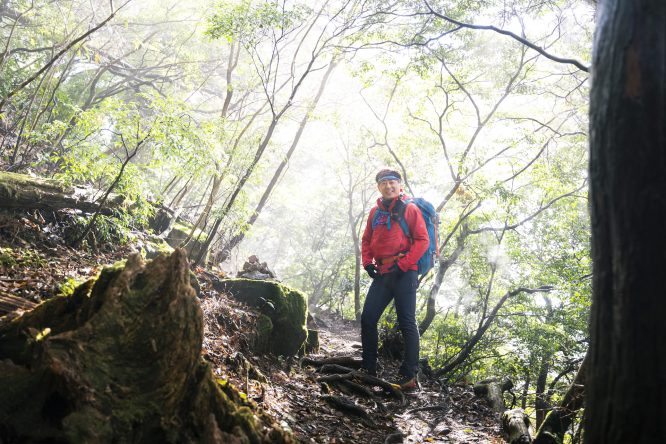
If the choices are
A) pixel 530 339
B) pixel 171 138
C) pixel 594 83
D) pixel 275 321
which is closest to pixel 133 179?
pixel 171 138

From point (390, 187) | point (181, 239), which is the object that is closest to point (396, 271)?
point (390, 187)

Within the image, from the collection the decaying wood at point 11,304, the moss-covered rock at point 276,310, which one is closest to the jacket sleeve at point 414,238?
the moss-covered rock at point 276,310

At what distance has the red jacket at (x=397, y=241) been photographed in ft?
17.0

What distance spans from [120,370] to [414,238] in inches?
154

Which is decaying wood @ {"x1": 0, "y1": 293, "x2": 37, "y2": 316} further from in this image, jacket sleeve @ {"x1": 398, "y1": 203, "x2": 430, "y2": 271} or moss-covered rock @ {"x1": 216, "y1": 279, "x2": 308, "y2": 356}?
jacket sleeve @ {"x1": 398, "y1": 203, "x2": 430, "y2": 271}

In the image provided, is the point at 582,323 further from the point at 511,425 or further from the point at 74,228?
the point at 74,228

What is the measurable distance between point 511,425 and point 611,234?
3.32m

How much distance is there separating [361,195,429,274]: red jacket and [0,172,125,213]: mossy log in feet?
13.1

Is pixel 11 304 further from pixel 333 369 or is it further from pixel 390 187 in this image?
pixel 390 187

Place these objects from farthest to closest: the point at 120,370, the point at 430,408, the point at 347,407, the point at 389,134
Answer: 1. the point at 389,134
2. the point at 430,408
3. the point at 347,407
4. the point at 120,370

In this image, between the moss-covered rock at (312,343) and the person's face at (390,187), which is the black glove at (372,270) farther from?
the moss-covered rock at (312,343)

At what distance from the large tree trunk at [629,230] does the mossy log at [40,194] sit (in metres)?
6.05

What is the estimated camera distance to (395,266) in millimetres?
5316

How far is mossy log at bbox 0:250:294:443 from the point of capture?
184 cm
